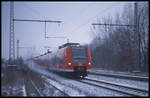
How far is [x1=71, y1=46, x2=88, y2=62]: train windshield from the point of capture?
23.1 meters

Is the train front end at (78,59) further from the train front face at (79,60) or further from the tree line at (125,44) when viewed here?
the tree line at (125,44)

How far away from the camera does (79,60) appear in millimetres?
23141

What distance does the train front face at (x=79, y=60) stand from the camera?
2283 cm

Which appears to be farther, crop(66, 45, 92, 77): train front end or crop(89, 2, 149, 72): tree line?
crop(89, 2, 149, 72): tree line

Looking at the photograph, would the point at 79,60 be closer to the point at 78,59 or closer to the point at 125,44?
the point at 78,59

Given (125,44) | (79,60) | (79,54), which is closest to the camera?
(79,60)

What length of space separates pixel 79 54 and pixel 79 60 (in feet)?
1.87

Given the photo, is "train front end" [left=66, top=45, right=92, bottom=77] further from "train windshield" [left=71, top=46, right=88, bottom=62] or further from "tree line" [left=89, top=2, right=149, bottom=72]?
"tree line" [left=89, top=2, right=149, bottom=72]

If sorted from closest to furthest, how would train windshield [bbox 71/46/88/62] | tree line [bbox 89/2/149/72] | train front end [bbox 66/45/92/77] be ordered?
train front end [bbox 66/45/92/77] → train windshield [bbox 71/46/88/62] → tree line [bbox 89/2/149/72]

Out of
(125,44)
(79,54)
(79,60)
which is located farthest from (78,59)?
(125,44)

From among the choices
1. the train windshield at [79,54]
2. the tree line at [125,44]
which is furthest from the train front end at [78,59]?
the tree line at [125,44]

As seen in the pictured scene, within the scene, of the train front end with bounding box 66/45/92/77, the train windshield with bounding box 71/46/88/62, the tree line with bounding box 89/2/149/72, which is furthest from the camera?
the tree line with bounding box 89/2/149/72

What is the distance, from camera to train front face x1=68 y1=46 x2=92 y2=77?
2283cm

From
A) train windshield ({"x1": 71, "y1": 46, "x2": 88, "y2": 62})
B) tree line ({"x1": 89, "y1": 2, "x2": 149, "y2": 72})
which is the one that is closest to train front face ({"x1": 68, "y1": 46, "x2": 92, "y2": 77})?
train windshield ({"x1": 71, "y1": 46, "x2": 88, "y2": 62})
